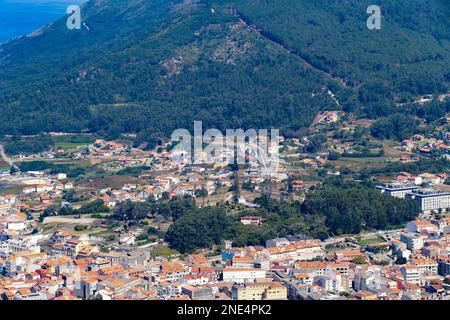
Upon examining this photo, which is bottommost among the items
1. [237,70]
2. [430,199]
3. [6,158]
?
[430,199]

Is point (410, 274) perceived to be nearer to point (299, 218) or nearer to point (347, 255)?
point (347, 255)

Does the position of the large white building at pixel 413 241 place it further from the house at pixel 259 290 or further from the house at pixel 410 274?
the house at pixel 259 290

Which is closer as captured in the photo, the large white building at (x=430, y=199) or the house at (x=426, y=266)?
the house at (x=426, y=266)

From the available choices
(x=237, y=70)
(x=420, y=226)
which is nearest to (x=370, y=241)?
(x=420, y=226)

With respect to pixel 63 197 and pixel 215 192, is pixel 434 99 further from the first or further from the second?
pixel 63 197

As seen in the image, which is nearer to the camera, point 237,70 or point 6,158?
point 6,158

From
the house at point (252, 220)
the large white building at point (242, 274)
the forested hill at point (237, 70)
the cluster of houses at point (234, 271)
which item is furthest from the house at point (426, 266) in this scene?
the forested hill at point (237, 70)

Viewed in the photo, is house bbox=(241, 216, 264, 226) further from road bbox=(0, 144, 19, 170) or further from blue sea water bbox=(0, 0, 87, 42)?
blue sea water bbox=(0, 0, 87, 42)
